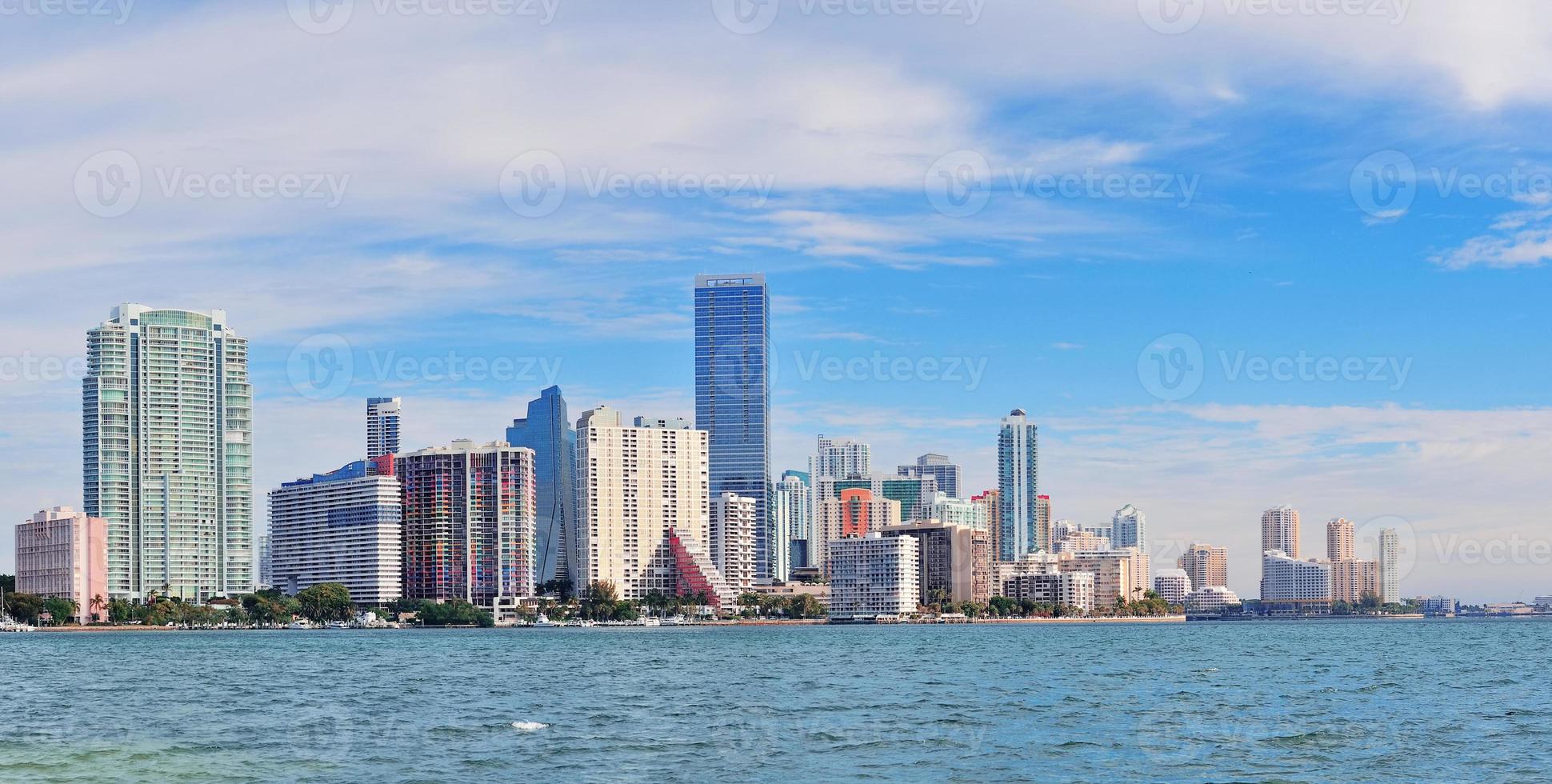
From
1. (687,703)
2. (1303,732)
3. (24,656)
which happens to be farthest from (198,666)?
(1303,732)

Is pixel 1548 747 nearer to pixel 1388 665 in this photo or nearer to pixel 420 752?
pixel 420 752

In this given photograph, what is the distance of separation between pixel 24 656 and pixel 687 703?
9884 cm

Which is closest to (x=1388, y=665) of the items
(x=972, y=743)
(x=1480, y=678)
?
(x=1480, y=678)

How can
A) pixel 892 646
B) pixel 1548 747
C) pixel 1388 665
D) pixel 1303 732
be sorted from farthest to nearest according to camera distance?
pixel 892 646, pixel 1388 665, pixel 1303 732, pixel 1548 747

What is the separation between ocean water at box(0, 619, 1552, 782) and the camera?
172 ft

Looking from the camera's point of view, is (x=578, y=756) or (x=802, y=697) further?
(x=802, y=697)

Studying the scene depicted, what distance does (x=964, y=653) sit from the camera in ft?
500

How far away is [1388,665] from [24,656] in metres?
119

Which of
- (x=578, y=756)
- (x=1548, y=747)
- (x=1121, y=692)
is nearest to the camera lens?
(x=578, y=756)

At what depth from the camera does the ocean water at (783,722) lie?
5250 centimetres

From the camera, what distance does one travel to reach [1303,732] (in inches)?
2482

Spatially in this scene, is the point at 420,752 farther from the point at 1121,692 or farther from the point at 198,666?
the point at 198,666

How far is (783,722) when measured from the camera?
224ft

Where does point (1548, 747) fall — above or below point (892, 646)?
above
